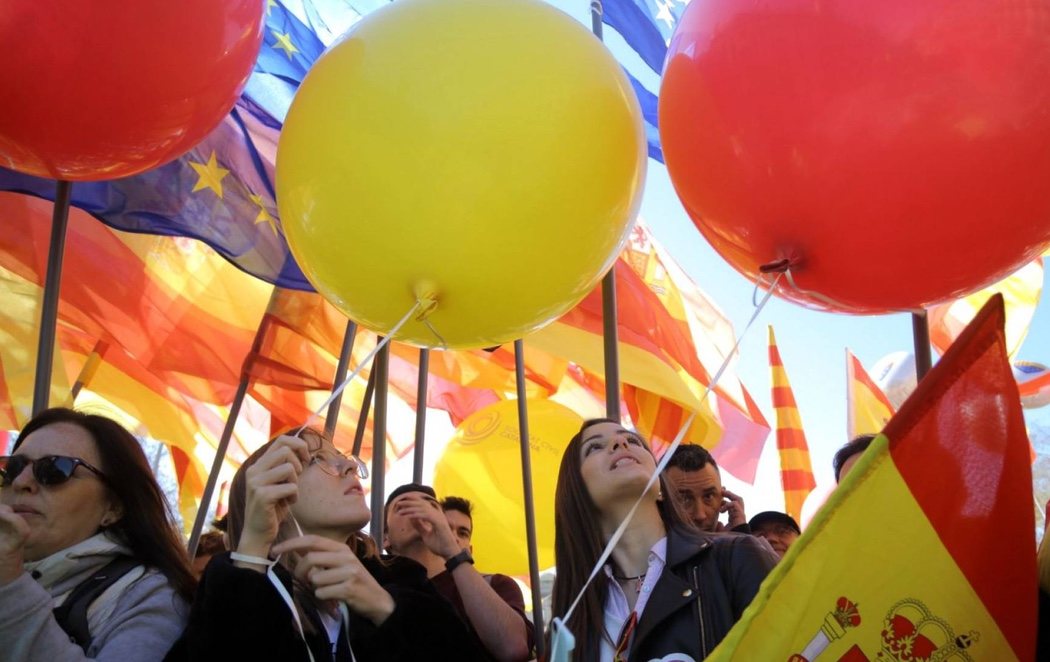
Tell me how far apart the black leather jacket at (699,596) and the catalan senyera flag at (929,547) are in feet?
1.95

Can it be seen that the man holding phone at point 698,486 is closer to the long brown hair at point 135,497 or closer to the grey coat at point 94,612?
the long brown hair at point 135,497

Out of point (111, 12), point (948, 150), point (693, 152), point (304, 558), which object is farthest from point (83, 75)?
point (948, 150)

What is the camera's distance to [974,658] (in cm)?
140

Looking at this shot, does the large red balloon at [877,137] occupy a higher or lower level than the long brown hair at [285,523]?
higher

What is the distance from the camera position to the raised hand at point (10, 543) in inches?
69.9

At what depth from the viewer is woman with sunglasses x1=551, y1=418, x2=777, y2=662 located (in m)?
2.03

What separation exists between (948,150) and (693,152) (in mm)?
547

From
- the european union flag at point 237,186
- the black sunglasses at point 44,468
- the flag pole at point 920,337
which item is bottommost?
the black sunglasses at point 44,468

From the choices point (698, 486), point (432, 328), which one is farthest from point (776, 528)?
point (432, 328)

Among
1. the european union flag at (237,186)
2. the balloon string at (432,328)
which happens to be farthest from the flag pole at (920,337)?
the european union flag at (237,186)

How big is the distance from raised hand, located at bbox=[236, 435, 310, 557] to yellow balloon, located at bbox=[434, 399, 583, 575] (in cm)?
469

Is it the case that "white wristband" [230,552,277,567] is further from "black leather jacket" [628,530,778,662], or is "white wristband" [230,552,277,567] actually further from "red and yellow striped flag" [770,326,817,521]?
"red and yellow striped flag" [770,326,817,521]

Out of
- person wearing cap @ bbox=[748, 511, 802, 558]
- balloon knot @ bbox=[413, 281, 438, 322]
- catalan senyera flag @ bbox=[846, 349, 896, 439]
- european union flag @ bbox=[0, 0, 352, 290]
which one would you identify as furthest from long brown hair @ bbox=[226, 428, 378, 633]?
catalan senyera flag @ bbox=[846, 349, 896, 439]

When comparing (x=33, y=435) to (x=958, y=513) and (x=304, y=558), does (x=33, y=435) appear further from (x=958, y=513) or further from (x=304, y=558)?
(x=958, y=513)
